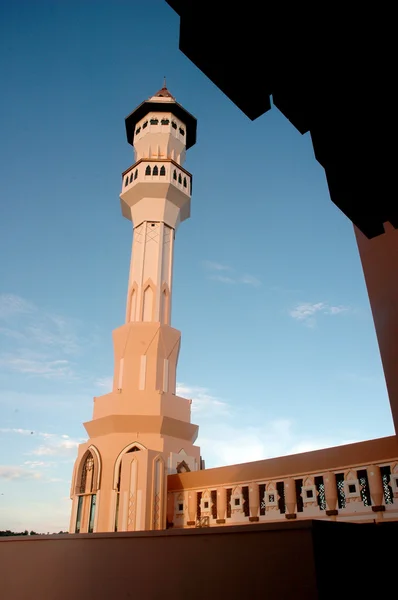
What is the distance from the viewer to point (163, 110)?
19.0 m

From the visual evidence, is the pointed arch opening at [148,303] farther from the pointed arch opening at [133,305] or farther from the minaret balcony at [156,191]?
the minaret balcony at [156,191]

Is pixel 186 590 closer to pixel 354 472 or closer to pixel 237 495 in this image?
pixel 354 472

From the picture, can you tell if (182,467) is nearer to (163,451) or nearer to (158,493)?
(163,451)

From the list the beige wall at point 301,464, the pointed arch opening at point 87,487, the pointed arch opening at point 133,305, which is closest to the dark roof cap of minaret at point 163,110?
the pointed arch opening at point 133,305

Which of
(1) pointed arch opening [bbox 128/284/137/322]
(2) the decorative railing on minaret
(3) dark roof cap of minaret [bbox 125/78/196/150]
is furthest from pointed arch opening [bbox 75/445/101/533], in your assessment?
(3) dark roof cap of minaret [bbox 125/78/196/150]

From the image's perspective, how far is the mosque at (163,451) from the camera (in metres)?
8.06

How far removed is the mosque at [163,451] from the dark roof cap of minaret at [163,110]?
0.05 meters

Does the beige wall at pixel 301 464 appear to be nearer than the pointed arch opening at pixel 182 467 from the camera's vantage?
Yes

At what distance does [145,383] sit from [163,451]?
86.9 inches

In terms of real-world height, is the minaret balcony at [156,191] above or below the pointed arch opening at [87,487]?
above

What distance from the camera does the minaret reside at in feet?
35.6

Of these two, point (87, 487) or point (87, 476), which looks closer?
point (87, 487)

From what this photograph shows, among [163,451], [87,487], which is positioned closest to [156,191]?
[163,451]

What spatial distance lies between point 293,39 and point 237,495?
9351 mm
